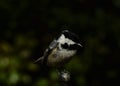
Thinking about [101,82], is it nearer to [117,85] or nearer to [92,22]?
[117,85]

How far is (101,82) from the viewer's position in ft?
17.9

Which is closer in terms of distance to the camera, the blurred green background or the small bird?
the small bird

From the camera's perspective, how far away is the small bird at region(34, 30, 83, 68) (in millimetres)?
2494

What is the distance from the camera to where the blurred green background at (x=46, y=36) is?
507 centimetres

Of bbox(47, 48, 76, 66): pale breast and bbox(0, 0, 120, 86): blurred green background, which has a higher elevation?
bbox(0, 0, 120, 86): blurred green background

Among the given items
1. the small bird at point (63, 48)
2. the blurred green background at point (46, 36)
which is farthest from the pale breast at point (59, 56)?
the blurred green background at point (46, 36)

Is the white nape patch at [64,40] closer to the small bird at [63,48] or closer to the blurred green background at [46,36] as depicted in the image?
the small bird at [63,48]

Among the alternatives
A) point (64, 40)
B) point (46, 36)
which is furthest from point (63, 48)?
point (46, 36)

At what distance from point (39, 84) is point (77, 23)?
2.66 ft

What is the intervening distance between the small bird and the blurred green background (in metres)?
2.30

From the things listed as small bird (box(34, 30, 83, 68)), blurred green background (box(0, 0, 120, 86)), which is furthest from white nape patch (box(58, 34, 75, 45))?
blurred green background (box(0, 0, 120, 86))

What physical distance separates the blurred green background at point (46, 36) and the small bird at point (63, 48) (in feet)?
7.54

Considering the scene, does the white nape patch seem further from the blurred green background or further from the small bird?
the blurred green background

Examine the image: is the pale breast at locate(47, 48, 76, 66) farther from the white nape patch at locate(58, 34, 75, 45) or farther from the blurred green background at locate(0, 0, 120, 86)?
the blurred green background at locate(0, 0, 120, 86)
